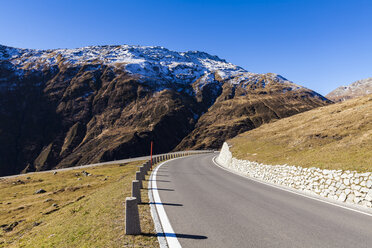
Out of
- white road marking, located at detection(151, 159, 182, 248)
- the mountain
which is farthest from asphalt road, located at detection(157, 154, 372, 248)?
the mountain

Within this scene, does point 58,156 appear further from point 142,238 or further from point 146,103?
point 142,238

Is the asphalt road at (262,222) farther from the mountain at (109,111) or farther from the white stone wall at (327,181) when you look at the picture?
the mountain at (109,111)

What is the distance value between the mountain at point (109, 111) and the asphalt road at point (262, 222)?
9635cm

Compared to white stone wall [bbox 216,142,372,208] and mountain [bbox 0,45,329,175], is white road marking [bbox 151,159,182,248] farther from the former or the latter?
mountain [bbox 0,45,329,175]

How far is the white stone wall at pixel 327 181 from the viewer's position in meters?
9.24

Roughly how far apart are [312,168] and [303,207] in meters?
5.16

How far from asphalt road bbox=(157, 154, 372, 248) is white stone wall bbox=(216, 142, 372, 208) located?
1.43m

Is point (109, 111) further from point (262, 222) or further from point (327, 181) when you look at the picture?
point (262, 222)

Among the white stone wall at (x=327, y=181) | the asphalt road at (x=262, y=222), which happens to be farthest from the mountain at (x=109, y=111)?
the asphalt road at (x=262, y=222)

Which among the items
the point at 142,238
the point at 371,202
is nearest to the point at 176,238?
the point at 142,238

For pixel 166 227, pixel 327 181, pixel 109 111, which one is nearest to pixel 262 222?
pixel 166 227

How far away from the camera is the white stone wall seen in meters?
9.24

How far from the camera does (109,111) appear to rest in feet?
470

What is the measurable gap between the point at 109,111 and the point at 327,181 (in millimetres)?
144729
